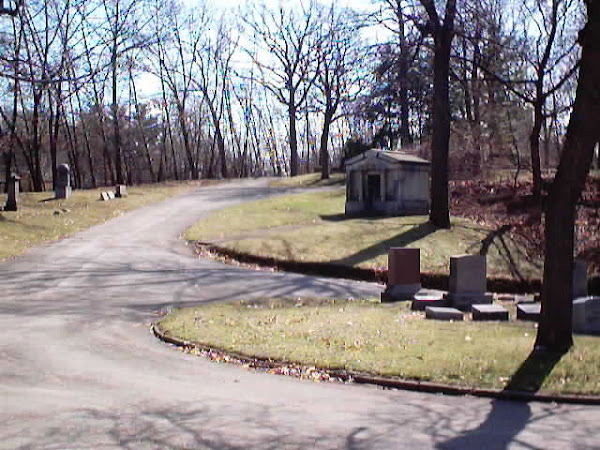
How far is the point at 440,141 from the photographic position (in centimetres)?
2419

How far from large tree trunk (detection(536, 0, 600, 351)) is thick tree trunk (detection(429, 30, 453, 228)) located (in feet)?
49.9

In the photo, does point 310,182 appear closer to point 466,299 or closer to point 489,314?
point 466,299

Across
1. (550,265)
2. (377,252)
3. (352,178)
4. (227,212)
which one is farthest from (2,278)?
(352,178)

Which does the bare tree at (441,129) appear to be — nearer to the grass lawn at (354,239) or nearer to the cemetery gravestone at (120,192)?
the grass lawn at (354,239)

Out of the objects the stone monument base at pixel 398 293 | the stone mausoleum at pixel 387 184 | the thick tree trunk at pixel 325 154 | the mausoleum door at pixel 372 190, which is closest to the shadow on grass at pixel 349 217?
the stone mausoleum at pixel 387 184

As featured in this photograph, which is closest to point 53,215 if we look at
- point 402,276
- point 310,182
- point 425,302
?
point 402,276

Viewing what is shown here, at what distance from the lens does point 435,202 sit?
24391mm

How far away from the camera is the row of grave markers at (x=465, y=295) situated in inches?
438

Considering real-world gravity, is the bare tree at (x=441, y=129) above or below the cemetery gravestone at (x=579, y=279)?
above

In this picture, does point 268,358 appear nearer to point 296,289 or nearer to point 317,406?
point 317,406

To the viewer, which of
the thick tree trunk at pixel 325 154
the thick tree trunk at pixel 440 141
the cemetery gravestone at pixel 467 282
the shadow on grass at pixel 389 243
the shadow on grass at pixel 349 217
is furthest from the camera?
the thick tree trunk at pixel 325 154

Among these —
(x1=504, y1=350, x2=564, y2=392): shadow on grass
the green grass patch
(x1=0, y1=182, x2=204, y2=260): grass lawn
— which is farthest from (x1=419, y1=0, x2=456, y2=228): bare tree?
the green grass patch

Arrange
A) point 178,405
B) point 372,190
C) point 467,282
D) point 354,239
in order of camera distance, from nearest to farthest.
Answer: point 178,405, point 467,282, point 354,239, point 372,190

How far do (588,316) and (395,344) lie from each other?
3730 millimetres
